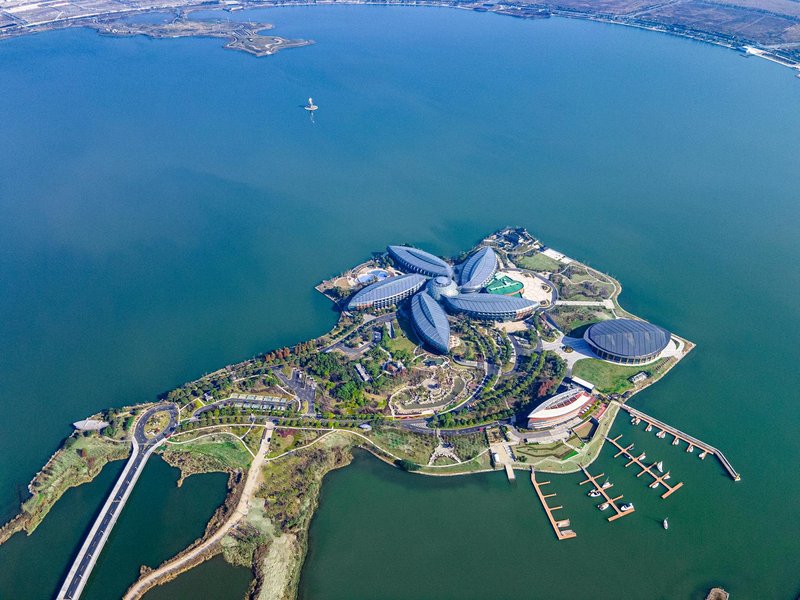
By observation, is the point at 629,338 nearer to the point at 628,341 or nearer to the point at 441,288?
the point at 628,341

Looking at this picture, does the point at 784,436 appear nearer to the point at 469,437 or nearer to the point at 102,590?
the point at 469,437

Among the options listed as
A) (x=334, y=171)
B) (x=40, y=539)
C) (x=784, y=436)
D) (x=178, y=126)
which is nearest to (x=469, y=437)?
(x=784, y=436)

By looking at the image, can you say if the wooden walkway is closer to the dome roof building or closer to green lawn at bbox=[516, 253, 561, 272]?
the dome roof building

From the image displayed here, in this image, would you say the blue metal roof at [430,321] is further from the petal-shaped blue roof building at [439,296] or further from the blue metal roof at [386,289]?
the blue metal roof at [386,289]

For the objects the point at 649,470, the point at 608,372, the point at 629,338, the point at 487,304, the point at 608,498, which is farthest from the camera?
the point at 487,304

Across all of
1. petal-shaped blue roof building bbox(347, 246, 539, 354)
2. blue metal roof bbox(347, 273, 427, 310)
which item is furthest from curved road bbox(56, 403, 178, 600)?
petal-shaped blue roof building bbox(347, 246, 539, 354)

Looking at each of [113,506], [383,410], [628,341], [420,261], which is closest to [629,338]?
[628,341]

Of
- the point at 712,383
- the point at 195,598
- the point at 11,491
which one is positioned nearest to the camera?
the point at 195,598
